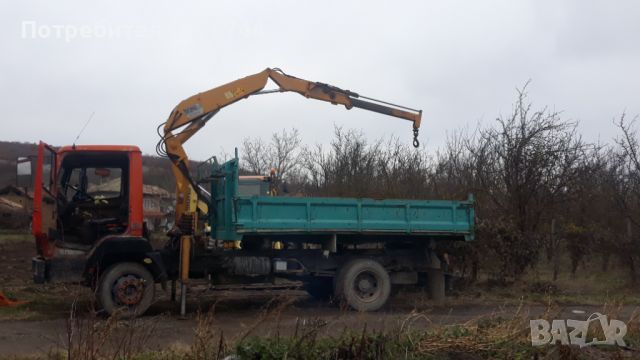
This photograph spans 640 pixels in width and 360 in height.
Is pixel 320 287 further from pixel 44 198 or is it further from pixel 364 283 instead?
pixel 44 198

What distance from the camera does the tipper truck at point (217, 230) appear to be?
33.1 feet

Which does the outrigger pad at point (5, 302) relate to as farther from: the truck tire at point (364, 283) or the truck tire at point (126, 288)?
the truck tire at point (364, 283)

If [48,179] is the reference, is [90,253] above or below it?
below

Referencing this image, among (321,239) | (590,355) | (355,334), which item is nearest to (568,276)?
(321,239)

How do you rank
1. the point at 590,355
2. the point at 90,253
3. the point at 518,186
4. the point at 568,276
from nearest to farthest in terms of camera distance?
1. the point at 590,355
2. the point at 90,253
3. the point at 518,186
4. the point at 568,276

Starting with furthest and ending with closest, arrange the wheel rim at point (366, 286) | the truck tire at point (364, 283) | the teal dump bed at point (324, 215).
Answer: the wheel rim at point (366, 286) → the truck tire at point (364, 283) → the teal dump bed at point (324, 215)

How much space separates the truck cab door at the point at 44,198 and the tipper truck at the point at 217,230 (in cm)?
2

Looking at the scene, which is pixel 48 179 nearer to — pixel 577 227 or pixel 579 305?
pixel 579 305

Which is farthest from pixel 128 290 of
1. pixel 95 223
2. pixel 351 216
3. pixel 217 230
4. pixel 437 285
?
pixel 437 285

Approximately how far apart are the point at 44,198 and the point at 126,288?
6.12 feet

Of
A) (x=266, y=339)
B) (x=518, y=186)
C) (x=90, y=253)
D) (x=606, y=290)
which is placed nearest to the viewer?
(x=266, y=339)

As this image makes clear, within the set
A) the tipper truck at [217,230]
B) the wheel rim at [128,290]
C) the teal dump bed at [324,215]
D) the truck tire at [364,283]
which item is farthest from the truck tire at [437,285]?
the wheel rim at [128,290]

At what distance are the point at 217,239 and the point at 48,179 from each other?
2.91 meters

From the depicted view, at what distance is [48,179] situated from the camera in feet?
33.3
